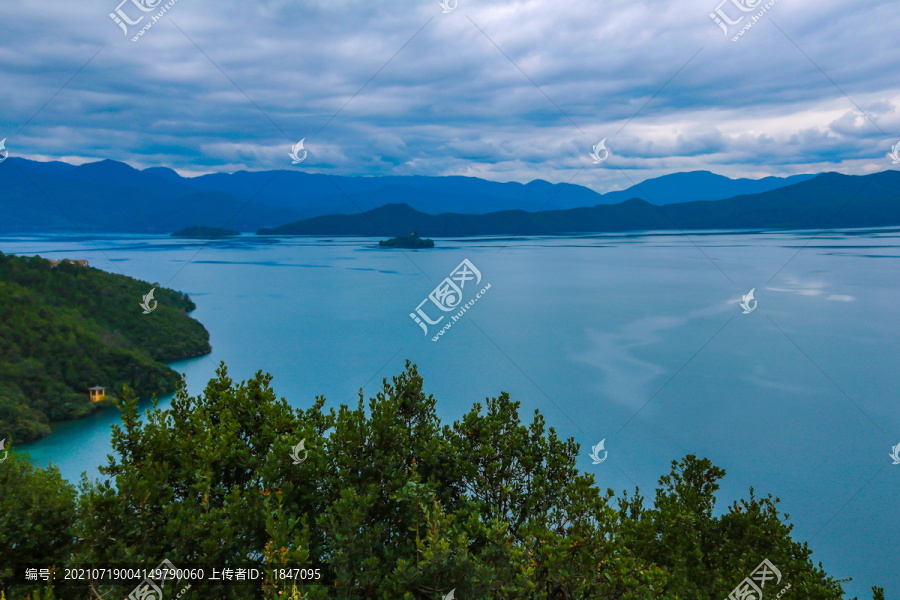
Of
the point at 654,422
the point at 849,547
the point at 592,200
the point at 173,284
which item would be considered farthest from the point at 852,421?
the point at 592,200

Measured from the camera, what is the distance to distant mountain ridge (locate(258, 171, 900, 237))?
262ft

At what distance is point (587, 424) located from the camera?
2166 centimetres

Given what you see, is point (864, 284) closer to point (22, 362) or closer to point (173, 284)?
point (22, 362)

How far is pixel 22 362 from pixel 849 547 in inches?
1232

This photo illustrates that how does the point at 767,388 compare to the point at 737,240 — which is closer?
the point at 767,388

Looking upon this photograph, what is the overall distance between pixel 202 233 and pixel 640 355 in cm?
5628

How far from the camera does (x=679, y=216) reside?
102 metres

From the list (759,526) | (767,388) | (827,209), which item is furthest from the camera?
(827,209)

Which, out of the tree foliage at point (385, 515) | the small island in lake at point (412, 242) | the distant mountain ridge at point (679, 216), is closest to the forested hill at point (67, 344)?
the tree foliage at point (385, 515)
